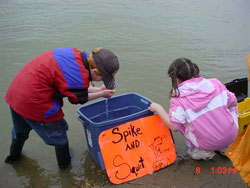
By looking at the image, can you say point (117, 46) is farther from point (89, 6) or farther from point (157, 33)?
point (89, 6)

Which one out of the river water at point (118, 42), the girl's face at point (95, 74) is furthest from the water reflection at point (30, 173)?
the girl's face at point (95, 74)

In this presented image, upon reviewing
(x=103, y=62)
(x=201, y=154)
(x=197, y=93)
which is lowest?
(x=201, y=154)

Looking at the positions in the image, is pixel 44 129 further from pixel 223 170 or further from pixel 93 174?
pixel 223 170

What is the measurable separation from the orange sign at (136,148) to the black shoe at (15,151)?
94 cm

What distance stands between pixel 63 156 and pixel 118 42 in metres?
3.71

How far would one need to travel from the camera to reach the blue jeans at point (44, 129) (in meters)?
2.50

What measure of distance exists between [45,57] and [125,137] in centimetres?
105

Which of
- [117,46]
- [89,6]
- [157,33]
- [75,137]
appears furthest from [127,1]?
[75,137]

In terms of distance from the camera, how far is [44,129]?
98.8 inches

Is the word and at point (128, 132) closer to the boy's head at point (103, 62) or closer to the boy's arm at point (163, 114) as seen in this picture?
the boy's arm at point (163, 114)

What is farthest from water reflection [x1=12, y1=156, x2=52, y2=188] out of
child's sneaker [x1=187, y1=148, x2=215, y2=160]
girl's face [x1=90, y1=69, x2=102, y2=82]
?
child's sneaker [x1=187, y1=148, x2=215, y2=160]
